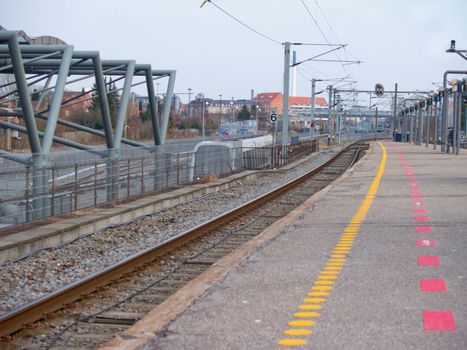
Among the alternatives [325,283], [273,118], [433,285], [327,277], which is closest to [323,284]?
[325,283]

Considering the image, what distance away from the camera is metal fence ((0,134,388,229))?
16.0 meters

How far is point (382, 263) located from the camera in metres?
10.5

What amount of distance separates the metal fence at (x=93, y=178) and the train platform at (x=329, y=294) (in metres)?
5.06

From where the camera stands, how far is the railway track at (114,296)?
766 centimetres

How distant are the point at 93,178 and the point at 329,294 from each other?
12.5 meters

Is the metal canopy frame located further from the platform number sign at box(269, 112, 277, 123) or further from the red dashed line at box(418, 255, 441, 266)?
the platform number sign at box(269, 112, 277, 123)

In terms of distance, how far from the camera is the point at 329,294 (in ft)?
27.8

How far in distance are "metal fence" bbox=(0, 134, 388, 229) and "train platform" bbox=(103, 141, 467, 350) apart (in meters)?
5.06

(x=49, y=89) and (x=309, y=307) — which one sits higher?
Answer: (x=49, y=89)

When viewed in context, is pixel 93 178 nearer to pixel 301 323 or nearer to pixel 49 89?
pixel 49 89

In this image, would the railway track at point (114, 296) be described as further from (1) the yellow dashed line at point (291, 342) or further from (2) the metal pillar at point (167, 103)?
(2) the metal pillar at point (167, 103)

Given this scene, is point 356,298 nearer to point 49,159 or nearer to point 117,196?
point 49,159

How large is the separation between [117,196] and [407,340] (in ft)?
51.5

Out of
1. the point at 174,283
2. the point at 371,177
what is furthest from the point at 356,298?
the point at 371,177
